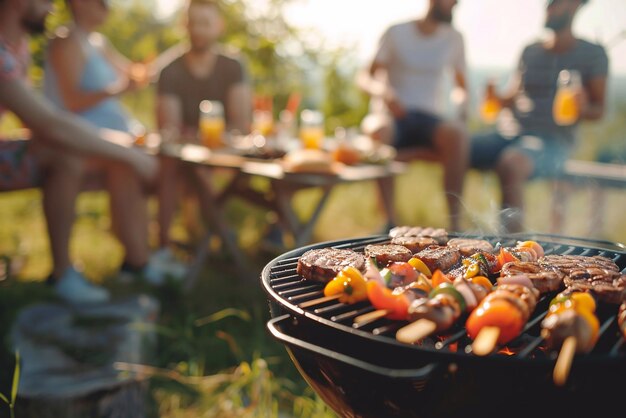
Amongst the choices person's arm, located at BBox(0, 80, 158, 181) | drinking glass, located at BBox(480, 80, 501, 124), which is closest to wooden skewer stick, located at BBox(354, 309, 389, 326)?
person's arm, located at BBox(0, 80, 158, 181)

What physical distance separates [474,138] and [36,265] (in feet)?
12.5

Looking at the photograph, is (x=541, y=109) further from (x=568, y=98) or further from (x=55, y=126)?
(x=55, y=126)

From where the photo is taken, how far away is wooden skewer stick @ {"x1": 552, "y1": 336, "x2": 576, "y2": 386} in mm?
1032

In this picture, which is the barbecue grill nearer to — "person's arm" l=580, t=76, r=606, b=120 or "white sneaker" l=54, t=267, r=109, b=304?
"white sneaker" l=54, t=267, r=109, b=304

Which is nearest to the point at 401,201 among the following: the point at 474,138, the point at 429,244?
the point at 474,138

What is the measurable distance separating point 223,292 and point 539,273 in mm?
2866

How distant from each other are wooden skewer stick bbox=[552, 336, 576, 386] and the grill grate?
45 millimetres

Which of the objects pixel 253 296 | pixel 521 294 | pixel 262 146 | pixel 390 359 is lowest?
pixel 253 296

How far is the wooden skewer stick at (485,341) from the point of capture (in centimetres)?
111

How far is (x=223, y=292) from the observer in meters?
4.07

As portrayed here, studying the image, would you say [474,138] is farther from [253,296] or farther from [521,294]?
[521,294]

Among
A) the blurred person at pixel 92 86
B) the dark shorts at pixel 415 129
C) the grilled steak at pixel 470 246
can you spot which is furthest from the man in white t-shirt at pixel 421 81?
the grilled steak at pixel 470 246

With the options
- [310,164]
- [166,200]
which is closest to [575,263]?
[310,164]

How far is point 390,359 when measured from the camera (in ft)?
4.27
